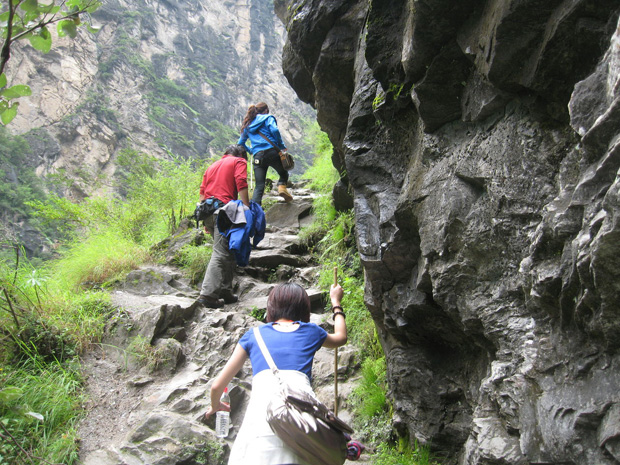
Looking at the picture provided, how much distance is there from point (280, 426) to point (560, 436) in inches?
51.8

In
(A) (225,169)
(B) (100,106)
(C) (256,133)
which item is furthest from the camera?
(B) (100,106)

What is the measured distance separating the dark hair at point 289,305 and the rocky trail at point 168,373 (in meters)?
1.76

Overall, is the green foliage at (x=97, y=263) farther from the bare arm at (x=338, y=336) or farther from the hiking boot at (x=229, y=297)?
the bare arm at (x=338, y=336)

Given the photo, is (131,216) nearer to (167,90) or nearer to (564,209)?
(564,209)

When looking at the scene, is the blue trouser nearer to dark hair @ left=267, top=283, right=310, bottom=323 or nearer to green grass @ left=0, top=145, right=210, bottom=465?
green grass @ left=0, top=145, right=210, bottom=465

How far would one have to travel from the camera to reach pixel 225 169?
246 inches

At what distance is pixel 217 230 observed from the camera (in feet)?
20.1

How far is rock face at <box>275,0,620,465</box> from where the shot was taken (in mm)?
1739

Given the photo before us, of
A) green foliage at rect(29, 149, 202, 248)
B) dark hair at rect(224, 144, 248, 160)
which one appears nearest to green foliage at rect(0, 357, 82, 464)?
dark hair at rect(224, 144, 248, 160)

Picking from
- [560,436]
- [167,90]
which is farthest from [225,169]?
[167,90]

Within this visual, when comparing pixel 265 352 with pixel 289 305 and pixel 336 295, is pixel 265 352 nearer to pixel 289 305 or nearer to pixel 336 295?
pixel 289 305

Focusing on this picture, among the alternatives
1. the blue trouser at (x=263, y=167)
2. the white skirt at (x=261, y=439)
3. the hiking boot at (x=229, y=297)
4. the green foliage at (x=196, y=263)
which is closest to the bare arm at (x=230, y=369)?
the white skirt at (x=261, y=439)

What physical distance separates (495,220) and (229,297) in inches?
185

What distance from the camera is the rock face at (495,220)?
1.74 metres
